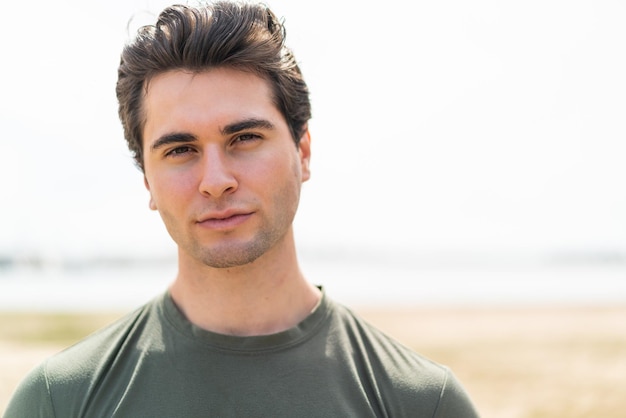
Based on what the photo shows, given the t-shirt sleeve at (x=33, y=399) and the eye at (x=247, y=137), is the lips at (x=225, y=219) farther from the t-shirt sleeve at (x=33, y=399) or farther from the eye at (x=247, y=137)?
the t-shirt sleeve at (x=33, y=399)

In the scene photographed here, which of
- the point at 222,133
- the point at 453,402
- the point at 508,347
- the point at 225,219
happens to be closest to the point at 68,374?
the point at 225,219

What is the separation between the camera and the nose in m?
2.42

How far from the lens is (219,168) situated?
2.45 metres

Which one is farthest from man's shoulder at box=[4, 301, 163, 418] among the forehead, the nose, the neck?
the forehead

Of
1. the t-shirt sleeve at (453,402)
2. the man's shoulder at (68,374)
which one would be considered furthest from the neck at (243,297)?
the t-shirt sleeve at (453,402)

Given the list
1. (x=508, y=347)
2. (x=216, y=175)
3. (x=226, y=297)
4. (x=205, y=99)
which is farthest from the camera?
(x=508, y=347)

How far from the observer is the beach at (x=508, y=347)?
9.61 metres

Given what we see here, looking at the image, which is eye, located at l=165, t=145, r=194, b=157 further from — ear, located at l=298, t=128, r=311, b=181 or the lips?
ear, located at l=298, t=128, r=311, b=181

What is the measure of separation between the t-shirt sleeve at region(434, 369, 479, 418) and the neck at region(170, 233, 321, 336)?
0.62 meters

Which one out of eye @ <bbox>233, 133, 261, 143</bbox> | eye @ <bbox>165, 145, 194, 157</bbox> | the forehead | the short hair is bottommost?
eye @ <bbox>165, 145, 194, 157</bbox>

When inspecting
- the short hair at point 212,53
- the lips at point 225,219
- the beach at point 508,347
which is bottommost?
the beach at point 508,347

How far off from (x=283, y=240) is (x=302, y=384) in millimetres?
575

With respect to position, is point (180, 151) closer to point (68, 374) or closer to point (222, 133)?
point (222, 133)

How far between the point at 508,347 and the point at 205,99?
12406mm
